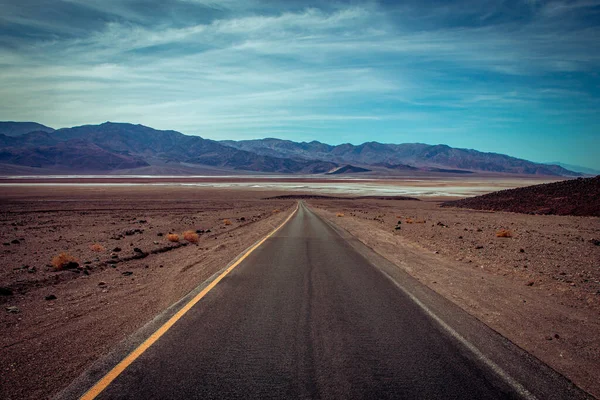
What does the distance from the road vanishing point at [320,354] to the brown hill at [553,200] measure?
3306cm

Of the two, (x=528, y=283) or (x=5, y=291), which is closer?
(x=5, y=291)

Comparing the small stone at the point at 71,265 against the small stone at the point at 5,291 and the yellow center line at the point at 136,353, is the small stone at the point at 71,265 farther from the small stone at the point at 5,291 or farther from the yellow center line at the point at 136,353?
the yellow center line at the point at 136,353

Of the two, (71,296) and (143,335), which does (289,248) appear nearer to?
(71,296)

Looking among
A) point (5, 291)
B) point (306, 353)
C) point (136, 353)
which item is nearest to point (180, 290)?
point (136, 353)

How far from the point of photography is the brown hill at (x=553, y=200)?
114 ft

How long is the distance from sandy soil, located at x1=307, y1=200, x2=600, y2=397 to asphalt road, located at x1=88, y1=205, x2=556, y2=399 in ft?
4.15

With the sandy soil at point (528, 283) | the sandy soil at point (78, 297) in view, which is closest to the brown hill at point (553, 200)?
the sandy soil at point (528, 283)

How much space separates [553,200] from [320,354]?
139 ft

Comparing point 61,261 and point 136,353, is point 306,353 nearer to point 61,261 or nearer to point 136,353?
point 136,353

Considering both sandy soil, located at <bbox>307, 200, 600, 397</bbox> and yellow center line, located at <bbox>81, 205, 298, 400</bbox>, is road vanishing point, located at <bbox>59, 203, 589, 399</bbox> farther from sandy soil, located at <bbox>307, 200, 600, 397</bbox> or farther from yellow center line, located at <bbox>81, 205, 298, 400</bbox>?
sandy soil, located at <bbox>307, 200, 600, 397</bbox>

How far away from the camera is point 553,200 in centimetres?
3950

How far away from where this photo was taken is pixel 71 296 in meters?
8.41

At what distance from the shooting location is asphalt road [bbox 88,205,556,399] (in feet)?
13.8

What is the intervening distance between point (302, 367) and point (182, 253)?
1111 centimetres
